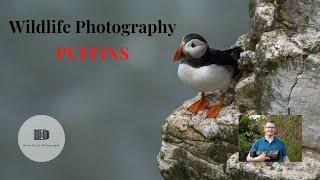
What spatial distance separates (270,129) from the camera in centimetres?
421

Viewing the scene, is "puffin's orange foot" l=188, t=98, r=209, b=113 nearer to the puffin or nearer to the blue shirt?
the puffin

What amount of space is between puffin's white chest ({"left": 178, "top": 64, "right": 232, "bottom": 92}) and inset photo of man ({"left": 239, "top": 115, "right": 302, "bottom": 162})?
0.83 metres

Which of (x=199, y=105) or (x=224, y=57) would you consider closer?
(x=224, y=57)

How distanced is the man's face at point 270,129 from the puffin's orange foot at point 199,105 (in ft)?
3.59

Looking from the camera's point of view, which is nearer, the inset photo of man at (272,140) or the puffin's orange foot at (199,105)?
the inset photo of man at (272,140)

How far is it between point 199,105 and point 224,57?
436mm

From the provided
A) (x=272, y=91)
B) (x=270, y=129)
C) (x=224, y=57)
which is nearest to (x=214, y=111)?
(x=224, y=57)

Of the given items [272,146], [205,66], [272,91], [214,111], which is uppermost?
[205,66]

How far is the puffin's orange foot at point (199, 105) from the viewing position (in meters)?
5.28

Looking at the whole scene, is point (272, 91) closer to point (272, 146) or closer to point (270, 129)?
point (270, 129)

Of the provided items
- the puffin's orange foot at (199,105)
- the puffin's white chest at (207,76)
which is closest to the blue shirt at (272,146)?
the puffin's white chest at (207,76)

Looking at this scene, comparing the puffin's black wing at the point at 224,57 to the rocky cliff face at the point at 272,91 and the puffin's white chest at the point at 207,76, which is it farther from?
the rocky cliff face at the point at 272,91

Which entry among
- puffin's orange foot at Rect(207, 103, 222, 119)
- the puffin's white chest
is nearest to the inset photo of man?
puffin's orange foot at Rect(207, 103, 222, 119)

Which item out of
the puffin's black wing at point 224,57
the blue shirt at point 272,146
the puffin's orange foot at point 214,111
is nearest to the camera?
the blue shirt at point 272,146
